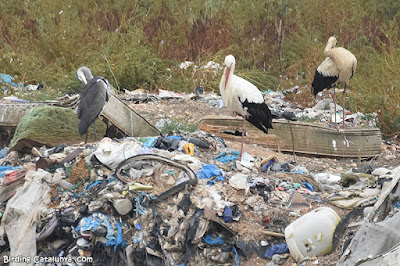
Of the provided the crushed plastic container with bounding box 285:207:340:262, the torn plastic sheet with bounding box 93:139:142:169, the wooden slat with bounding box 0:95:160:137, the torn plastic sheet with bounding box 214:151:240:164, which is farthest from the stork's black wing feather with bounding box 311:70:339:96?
the crushed plastic container with bounding box 285:207:340:262

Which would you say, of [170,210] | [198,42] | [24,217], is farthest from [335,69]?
[24,217]

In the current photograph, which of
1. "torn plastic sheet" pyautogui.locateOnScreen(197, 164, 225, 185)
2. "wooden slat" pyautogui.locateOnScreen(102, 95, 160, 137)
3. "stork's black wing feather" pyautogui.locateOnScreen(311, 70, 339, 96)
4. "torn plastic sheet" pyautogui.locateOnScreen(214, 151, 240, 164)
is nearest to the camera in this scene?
"torn plastic sheet" pyautogui.locateOnScreen(197, 164, 225, 185)

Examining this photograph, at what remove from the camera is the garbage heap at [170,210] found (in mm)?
4016

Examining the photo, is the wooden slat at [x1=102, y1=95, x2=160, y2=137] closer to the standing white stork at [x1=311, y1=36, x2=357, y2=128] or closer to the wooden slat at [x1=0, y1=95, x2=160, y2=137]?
the wooden slat at [x1=0, y1=95, x2=160, y2=137]

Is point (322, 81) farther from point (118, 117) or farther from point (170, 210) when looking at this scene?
point (170, 210)

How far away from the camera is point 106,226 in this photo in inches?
165

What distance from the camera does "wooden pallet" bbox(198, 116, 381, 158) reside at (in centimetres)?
686

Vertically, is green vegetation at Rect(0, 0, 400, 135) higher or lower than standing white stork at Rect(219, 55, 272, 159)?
lower

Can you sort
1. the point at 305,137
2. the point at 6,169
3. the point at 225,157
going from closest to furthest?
the point at 6,169 < the point at 225,157 < the point at 305,137

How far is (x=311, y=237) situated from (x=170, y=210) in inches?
45.5

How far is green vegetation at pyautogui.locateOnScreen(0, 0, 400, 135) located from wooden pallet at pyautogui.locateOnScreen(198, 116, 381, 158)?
1.05 m

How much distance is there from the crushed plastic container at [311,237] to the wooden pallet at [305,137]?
2.98 meters

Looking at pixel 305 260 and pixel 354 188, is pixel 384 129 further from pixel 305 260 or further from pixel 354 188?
pixel 305 260

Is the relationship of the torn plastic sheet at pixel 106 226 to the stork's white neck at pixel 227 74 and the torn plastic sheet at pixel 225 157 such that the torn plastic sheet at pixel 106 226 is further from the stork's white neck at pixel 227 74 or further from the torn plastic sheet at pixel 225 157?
the stork's white neck at pixel 227 74
